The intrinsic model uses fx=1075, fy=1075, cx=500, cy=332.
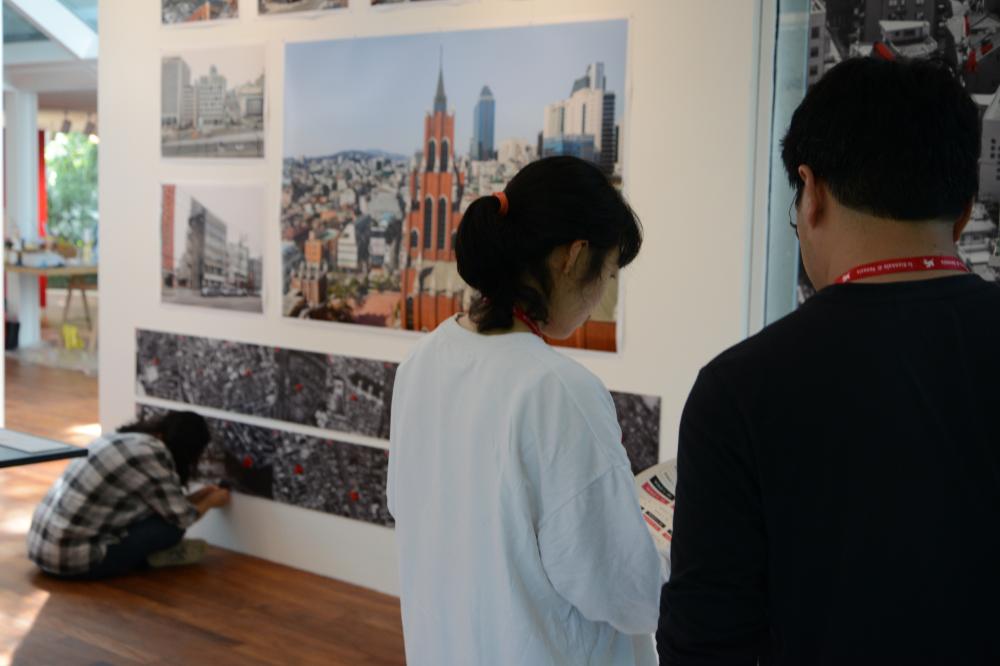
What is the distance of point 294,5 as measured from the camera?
4508mm

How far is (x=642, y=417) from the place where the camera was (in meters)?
3.76

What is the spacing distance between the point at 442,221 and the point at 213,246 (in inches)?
51.7

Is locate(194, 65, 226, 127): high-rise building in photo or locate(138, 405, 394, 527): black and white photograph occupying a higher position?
locate(194, 65, 226, 127): high-rise building in photo

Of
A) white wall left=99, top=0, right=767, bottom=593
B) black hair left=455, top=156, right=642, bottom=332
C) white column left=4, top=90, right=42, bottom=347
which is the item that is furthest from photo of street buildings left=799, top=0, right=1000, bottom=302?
white column left=4, top=90, right=42, bottom=347

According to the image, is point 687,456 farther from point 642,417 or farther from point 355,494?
point 355,494

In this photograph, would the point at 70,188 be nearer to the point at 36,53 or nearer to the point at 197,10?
the point at 36,53

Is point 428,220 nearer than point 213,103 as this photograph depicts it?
Yes

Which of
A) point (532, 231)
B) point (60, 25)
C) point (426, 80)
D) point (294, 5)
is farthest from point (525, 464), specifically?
point (60, 25)

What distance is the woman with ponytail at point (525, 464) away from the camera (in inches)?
60.9

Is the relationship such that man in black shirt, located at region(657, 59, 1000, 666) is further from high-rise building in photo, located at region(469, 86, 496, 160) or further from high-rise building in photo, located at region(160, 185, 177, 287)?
high-rise building in photo, located at region(160, 185, 177, 287)

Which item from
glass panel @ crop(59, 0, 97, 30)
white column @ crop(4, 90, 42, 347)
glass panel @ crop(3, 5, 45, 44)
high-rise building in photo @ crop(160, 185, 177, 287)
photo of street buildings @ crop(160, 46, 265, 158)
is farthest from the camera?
white column @ crop(4, 90, 42, 347)

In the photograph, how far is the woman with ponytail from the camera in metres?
1.55

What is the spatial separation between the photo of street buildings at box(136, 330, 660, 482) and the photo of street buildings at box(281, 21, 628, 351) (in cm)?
24

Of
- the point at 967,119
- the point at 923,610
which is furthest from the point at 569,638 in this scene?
the point at 967,119
